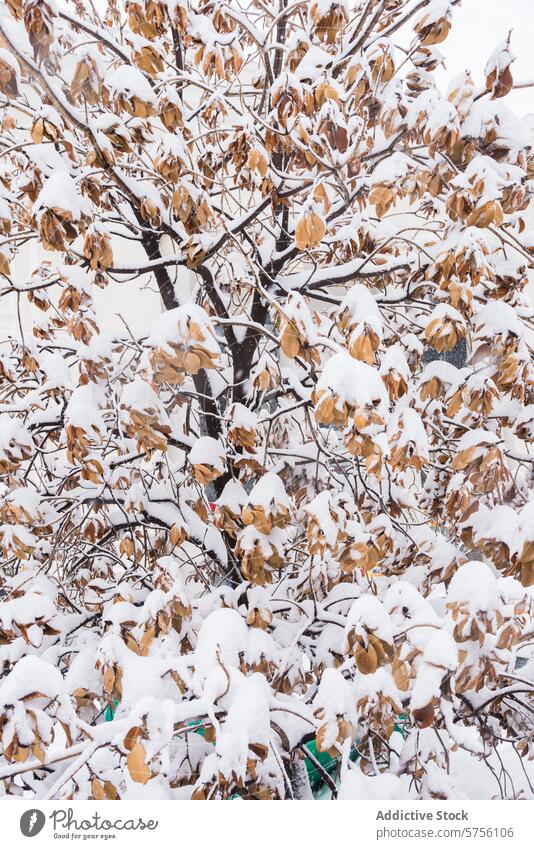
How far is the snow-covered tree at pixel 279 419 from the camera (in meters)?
0.87

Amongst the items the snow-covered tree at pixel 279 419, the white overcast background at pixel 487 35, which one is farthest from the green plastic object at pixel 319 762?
the white overcast background at pixel 487 35

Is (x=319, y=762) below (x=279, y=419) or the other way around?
below

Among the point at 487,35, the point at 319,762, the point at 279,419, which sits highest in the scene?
the point at 487,35

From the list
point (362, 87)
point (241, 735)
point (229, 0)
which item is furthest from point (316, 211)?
point (241, 735)

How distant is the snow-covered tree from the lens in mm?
869

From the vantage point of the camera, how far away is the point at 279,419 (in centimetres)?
135

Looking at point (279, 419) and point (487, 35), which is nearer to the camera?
point (487, 35)

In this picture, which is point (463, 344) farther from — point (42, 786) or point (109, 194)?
point (42, 786)

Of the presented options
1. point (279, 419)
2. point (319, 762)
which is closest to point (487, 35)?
point (279, 419)

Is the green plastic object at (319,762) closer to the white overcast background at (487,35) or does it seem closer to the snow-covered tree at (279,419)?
the snow-covered tree at (279,419)

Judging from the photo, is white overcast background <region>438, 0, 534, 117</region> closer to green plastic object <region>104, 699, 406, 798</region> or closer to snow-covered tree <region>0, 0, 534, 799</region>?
snow-covered tree <region>0, 0, 534, 799</region>

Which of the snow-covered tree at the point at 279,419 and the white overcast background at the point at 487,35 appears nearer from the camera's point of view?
the snow-covered tree at the point at 279,419

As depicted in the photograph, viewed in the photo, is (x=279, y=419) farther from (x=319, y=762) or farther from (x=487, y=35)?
(x=487, y=35)
